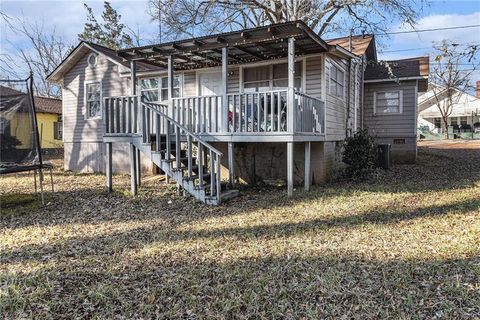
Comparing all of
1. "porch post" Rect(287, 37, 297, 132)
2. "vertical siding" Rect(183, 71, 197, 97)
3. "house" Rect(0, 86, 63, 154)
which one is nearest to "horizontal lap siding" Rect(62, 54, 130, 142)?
"vertical siding" Rect(183, 71, 197, 97)

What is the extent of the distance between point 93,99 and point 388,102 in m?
11.3

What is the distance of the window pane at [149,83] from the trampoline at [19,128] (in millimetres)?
4847

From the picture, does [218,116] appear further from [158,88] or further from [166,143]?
[158,88]

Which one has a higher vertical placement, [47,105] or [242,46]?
[47,105]

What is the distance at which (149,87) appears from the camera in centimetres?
1252

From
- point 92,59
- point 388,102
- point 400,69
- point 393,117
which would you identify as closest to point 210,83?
point 92,59

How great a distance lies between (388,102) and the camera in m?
14.2

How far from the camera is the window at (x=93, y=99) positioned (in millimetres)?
13542

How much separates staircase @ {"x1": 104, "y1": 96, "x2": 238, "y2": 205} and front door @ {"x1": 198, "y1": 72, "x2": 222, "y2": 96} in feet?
8.07

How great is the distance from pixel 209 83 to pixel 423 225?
787 centimetres

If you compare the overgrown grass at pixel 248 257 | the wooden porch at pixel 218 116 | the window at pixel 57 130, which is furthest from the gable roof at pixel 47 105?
the overgrown grass at pixel 248 257

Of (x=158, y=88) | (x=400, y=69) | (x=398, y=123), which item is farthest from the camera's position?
(x=400, y=69)

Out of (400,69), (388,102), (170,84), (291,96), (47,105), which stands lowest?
(291,96)

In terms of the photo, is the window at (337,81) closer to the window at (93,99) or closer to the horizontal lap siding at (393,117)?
the horizontal lap siding at (393,117)
